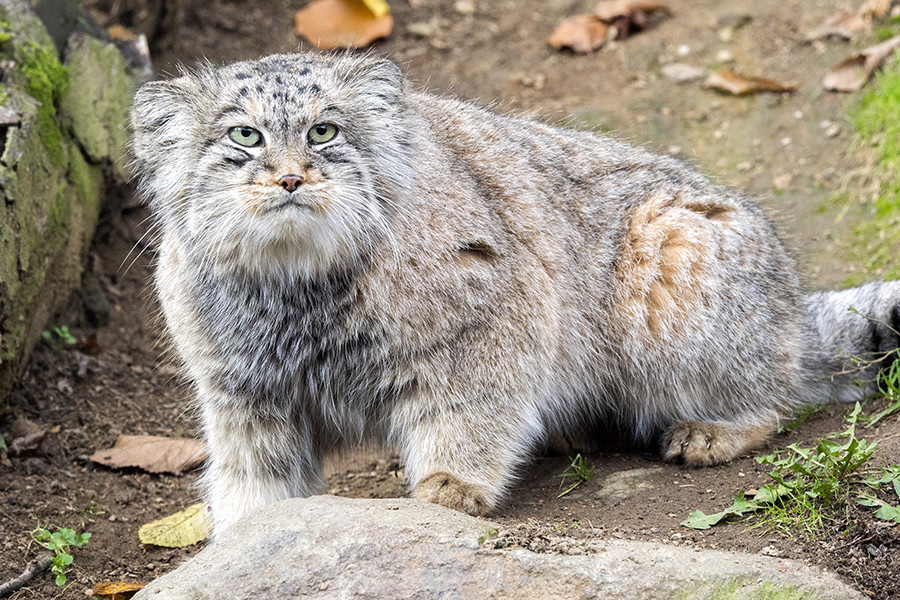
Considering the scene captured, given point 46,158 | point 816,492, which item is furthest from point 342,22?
point 816,492

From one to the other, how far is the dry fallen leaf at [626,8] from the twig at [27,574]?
7.71 meters

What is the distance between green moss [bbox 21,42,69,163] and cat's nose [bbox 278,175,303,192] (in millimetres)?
3202

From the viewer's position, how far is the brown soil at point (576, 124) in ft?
15.9

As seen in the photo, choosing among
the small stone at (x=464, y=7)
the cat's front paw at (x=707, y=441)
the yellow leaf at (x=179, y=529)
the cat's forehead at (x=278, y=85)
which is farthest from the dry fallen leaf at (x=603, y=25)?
the yellow leaf at (x=179, y=529)

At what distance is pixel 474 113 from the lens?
592 centimetres

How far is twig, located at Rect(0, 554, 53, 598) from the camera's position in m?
4.78

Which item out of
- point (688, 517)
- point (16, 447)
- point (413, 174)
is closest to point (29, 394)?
point (16, 447)

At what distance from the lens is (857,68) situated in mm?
9047

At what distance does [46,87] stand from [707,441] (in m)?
5.08

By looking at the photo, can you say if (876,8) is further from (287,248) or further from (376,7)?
(287,248)

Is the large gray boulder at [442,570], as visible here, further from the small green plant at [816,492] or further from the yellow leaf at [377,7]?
the yellow leaf at [377,7]

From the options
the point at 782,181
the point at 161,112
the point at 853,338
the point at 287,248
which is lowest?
the point at 853,338

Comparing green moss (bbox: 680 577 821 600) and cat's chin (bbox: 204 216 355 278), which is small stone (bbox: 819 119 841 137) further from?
green moss (bbox: 680 577 821 600)

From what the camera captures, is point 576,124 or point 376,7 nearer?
point 576,124
